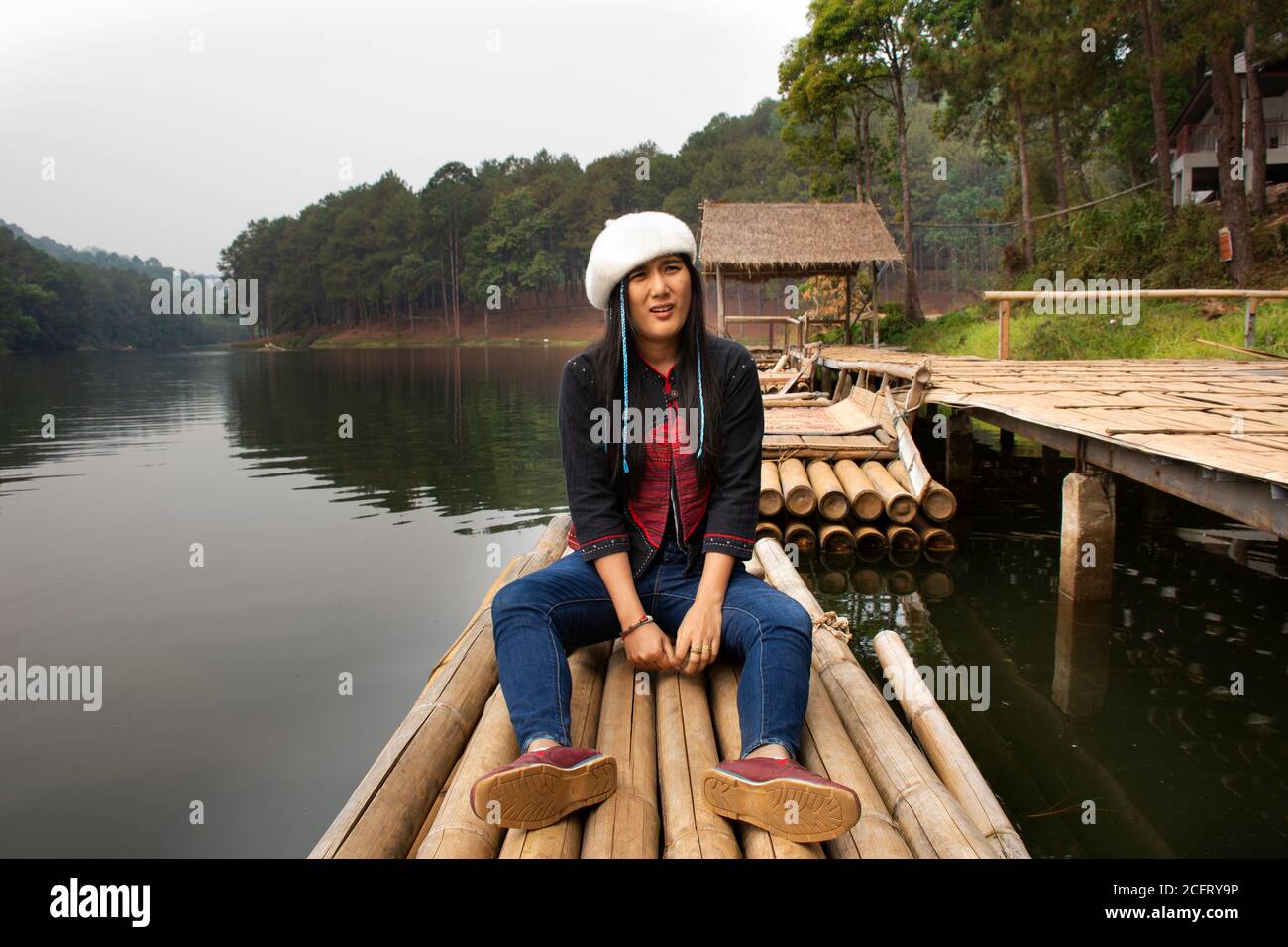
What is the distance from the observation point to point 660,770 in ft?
9.22

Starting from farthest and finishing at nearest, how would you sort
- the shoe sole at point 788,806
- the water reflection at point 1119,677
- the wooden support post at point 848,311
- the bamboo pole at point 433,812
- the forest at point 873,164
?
1. the wooden support post at point 848,311
2. the forest at point 873,164
3. the water reflection at point 1119,677
4. the bamboo pole at point 433,812
5. the shoe sole at point 788,806

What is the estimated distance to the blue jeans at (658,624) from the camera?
9.01 ft

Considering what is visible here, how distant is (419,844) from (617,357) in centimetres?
172

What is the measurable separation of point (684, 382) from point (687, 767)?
1.35 meters

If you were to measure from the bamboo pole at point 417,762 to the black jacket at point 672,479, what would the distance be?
652mm

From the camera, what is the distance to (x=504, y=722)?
10.0 ft

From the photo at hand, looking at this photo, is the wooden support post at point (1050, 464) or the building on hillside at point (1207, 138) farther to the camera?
the building on hillside at point (1207, 138)

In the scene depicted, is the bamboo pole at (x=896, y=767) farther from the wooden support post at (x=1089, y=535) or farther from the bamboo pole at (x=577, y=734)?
the wooden support post at (x=1089, y=535)

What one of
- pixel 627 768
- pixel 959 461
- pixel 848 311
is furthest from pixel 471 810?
pixel 848 311

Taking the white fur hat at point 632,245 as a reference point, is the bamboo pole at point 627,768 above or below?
below

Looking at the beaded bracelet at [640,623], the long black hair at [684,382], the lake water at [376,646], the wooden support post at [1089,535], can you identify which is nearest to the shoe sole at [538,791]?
the beaded bracelet at [640,623]

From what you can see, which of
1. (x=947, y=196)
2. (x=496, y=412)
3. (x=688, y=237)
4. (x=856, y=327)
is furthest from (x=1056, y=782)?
(x=947, y=196)

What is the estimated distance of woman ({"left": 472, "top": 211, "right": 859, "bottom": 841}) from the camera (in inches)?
114

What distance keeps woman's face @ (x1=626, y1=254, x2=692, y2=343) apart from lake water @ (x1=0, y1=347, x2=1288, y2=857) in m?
2.65
